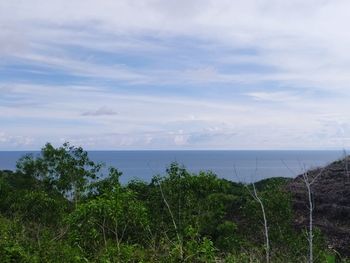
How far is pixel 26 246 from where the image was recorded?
1898cm

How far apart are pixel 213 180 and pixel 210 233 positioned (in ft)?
23.2

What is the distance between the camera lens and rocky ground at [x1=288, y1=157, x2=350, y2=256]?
31.9 meters

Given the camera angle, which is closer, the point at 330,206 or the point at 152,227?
the point at 152,227

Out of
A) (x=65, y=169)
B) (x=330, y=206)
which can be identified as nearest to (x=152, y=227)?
(x=65, y=169)

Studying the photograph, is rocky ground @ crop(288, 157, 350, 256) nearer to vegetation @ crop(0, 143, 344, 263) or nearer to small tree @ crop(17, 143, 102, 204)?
vegetation @ crop(0, 143, 344, 263)

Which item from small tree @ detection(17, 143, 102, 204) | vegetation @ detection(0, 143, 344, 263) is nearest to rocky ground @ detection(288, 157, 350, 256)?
vegetation @ detection(0, 143, 344, 263)

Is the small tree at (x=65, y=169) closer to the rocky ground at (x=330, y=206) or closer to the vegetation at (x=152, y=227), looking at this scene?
the vegetation at (x=152, y=227)

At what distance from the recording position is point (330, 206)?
36.5 m

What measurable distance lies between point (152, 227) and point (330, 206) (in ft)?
62.9

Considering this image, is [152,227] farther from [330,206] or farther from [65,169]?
[330,206]

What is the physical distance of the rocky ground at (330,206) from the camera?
3190cm

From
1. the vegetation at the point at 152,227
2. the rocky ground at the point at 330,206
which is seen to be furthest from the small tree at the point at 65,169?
the rocky ground at the point at 330,206

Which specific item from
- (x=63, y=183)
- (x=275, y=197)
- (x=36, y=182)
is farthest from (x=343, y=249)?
(x=36, y=182)

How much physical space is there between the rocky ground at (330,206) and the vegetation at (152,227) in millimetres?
7109
